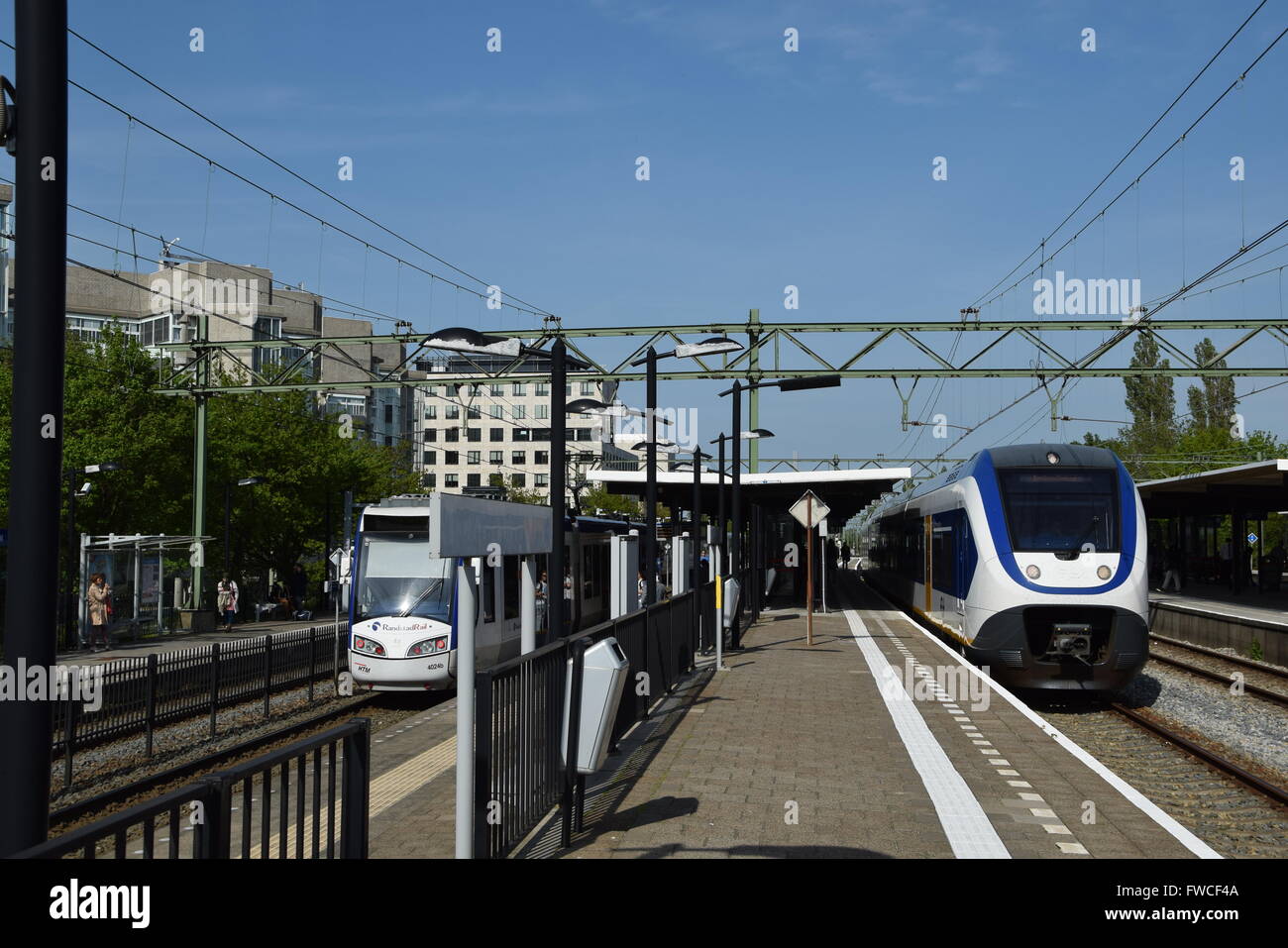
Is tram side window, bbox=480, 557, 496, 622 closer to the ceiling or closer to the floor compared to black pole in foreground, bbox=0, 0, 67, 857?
closer to the floor

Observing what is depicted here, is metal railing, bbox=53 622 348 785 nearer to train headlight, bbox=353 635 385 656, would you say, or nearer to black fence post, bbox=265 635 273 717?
black fence post, bbox=265 635 273 717

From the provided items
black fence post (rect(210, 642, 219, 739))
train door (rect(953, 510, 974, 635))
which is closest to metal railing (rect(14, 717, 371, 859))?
black fence post (rect(210, 642, 219, 739))

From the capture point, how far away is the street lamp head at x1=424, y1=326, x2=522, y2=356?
10.8m

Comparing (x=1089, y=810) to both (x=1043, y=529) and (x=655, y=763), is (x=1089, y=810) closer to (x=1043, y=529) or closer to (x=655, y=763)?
(x=655, y=763)

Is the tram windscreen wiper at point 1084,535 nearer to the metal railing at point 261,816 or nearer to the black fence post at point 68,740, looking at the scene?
the black fence post at point 68,740

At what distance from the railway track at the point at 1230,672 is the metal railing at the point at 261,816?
15220 millimetres

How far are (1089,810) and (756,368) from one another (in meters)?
22.2

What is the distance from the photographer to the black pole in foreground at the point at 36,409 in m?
3.97

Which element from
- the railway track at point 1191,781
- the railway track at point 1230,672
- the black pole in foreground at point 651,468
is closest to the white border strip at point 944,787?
the railway track at point 1191,781

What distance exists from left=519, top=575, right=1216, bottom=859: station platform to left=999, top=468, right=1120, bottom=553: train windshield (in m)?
2.04

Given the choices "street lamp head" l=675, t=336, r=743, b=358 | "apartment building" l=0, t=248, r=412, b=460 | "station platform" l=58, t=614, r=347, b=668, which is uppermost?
"apartment building" l=0, t=248, r=412, b=460

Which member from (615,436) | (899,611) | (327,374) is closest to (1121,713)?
(615,436)

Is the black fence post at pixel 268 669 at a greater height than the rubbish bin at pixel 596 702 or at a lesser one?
lesser

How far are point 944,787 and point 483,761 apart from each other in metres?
4.74
